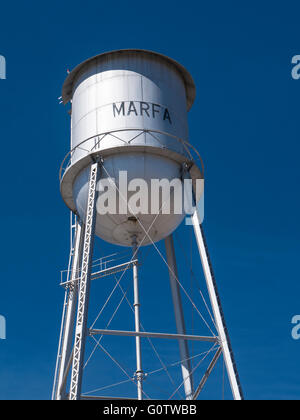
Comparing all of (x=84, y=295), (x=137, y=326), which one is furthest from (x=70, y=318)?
(x=84, y=295)

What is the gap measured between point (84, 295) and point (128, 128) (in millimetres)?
4556

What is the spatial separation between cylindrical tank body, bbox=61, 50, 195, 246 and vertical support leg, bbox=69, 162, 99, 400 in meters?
0.67

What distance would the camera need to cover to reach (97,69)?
1795 centimetres

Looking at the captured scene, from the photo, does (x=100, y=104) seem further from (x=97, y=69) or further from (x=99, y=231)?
(x=99, y=231)

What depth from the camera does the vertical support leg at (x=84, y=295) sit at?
13.7 m

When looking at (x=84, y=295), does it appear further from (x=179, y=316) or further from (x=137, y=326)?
(x=179, y=316)

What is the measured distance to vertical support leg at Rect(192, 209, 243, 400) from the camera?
47.6 feet

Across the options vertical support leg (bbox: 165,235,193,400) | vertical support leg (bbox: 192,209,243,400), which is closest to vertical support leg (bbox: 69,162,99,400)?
vertical support leg (bbox: 192,209,243,400)

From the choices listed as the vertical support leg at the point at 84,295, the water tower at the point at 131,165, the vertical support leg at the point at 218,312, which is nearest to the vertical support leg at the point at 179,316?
the water tower at the point at 131,165

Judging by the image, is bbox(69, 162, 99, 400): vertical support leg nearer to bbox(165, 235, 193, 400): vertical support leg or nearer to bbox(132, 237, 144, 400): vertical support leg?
bbox(132, 237, 144, 400): vertical support leg

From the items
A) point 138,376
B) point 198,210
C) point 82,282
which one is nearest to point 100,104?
point 198,210

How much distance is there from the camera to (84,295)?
14.8 m
